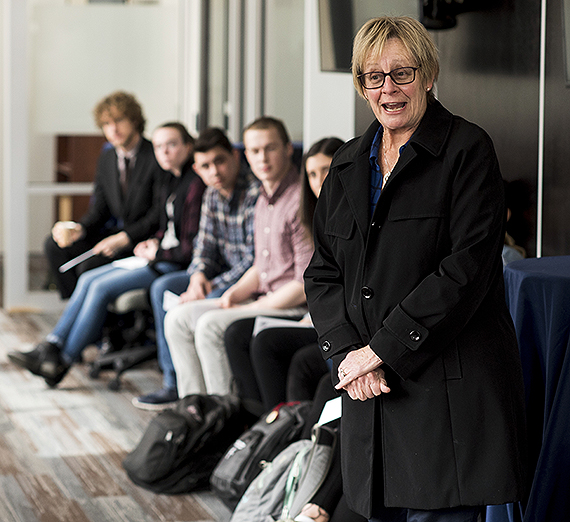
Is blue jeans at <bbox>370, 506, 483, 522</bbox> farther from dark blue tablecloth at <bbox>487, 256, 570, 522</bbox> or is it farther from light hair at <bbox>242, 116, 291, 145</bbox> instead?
light hair at <bbox>242, 116, 291, 145</bbox>

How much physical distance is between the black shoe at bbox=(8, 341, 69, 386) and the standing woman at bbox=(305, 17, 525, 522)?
280cm

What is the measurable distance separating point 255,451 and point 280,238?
3.09ft

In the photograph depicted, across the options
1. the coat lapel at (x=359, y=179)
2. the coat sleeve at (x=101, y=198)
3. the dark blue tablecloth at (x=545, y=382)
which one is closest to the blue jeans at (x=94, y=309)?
the coat sleeve at (x=101, y=198)

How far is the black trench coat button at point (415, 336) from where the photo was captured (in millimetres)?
1547

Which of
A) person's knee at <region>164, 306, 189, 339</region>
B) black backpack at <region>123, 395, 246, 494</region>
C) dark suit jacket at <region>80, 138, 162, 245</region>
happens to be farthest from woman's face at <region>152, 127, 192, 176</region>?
black backpack at <region>123, 395, 246, 494</region>

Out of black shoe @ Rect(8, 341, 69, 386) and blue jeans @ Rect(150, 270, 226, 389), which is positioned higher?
blue jeans @ Rect(150, 270, 226, 389)

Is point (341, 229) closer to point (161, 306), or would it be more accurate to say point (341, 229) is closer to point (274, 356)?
point (274, 356)

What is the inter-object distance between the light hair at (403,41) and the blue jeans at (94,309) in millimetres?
2777

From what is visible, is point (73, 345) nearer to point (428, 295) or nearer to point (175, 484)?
point (175, 484)

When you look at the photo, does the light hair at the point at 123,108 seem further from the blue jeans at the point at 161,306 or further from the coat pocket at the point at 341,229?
the coat pocket at the point at 341,229

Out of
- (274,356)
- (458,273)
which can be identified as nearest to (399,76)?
(458,273)

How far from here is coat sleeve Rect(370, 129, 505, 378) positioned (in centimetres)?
154

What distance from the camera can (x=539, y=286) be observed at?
188 centimetres

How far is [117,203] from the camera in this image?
489 centimetres
